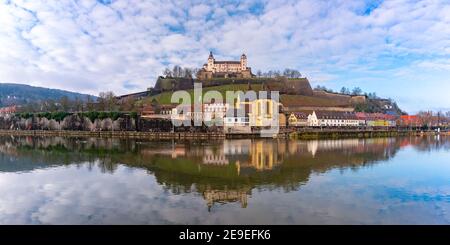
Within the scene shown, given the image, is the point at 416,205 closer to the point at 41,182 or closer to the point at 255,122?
the point at 41,182

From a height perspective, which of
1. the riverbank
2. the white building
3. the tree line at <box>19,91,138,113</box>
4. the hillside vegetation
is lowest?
the riverbank

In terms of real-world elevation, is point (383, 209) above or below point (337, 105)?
below

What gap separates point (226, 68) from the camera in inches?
3223

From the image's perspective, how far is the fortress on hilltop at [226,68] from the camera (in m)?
78.7

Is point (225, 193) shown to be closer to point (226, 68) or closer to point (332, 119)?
point (332, 119)

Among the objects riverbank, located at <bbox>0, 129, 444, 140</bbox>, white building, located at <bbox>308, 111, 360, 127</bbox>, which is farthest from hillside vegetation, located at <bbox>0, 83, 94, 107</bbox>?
white building, located at <bbox>308, 111, 360, 127</bbox>

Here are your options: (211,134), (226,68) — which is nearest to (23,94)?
(226,68)

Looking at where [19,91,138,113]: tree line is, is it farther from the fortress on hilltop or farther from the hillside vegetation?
the hillside vegetation

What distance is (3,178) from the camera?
41.1 ft

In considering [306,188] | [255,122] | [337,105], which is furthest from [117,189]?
[337,105]

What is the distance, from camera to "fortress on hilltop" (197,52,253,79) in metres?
78.7

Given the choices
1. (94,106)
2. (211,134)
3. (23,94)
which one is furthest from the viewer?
(23,94)
